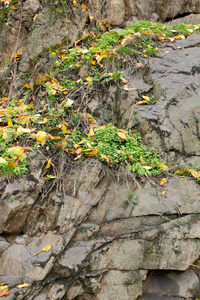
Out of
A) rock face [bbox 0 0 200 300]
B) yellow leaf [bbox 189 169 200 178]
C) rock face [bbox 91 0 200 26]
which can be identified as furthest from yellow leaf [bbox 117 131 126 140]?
rock face [bbox 91 0 200 26]

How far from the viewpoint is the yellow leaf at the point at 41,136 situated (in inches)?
130

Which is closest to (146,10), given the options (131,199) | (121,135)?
(121,135)

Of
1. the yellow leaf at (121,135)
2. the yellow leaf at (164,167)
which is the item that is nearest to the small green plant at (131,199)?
the yellow leaf at (164,167)

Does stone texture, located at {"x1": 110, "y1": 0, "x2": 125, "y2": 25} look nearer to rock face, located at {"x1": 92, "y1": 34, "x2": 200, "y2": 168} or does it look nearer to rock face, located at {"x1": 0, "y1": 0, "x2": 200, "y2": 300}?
rock face, located at {"x1": 92, "y1": 34, "x2": 200, "y2": 168}

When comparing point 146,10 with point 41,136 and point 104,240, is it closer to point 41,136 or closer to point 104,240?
point 41,136


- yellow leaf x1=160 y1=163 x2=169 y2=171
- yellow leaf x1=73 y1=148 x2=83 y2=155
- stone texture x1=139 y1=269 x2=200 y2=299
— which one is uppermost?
yellow leaf x1=73 y1=148 x2=83 y2=155

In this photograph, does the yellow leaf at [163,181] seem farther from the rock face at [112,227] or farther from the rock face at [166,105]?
the rock face at [166,105]

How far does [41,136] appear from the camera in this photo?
333 cm

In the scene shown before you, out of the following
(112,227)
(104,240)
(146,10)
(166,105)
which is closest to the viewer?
(104,240)

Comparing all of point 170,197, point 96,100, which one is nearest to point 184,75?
point 96,100

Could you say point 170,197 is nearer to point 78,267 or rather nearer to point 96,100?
point 78,267

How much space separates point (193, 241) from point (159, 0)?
5.13 meters

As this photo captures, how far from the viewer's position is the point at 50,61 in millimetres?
4441

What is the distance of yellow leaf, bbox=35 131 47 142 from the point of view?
3313 millimetres
